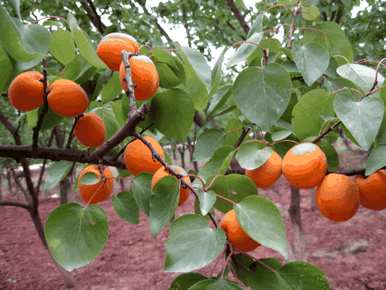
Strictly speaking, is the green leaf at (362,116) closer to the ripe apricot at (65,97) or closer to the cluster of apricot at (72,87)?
the cluster of apricot at (72,87)

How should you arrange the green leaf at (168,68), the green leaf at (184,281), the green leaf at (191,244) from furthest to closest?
the green leaf at (168,68) → the green leaf at (184,281) → the green leaf at (191,244)

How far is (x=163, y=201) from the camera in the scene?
0.59 metres

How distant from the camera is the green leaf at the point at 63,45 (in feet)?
2.38

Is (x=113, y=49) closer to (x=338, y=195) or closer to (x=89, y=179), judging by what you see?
(x=89, y=179)

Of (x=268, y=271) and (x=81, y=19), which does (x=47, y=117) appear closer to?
(x=268, y=271)

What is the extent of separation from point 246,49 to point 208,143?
0.24 metres

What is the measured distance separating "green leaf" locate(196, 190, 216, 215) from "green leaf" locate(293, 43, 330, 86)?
282 mm

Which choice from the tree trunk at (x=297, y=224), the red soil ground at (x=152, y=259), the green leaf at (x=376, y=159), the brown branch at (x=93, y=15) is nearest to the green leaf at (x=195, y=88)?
the green leaf at (x=376, y=159)

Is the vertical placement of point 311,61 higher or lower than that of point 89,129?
higher

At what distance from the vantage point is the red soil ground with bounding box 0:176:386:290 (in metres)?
4.39

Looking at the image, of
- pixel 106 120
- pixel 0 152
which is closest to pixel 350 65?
pixel 106 120

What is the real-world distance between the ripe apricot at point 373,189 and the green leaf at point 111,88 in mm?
489

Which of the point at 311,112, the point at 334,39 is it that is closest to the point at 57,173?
the point at 311,112

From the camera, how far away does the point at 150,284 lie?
4488 mm
